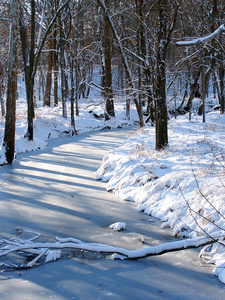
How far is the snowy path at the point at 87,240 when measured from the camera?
11.9 feet

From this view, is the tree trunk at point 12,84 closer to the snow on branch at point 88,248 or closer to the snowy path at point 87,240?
the snowy path at point 87,240

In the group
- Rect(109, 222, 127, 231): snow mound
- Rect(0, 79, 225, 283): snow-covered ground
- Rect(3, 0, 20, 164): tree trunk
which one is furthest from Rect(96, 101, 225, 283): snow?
Rect(3, 0, 20, 164): tree trunk

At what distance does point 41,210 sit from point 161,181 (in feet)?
8.73

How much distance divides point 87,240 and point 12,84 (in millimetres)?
7589

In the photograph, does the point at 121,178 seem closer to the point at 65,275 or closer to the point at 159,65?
the point at 159,65

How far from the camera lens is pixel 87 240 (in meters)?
5.03

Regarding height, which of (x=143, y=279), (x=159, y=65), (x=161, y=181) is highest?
(x=159, y=65)

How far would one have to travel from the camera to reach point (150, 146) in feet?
34.5

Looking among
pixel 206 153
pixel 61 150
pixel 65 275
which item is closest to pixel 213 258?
pixel 65 275

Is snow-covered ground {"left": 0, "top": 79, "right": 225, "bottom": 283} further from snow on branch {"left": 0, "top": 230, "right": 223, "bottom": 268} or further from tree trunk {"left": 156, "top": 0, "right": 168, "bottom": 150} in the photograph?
tree trunk {"left": 156, "top": 0, "right": 168, "bottom": 150}

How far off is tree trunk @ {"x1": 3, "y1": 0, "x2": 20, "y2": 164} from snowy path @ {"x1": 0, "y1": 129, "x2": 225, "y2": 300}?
1449 millimetres

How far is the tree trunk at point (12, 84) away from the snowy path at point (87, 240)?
145cm

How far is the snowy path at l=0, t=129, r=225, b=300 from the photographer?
143 inches

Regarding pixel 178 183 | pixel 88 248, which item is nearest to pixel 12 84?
pixel 178 183
